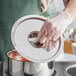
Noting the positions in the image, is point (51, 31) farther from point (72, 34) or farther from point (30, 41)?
point (72, 34)

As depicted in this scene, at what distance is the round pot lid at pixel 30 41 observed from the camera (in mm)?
817

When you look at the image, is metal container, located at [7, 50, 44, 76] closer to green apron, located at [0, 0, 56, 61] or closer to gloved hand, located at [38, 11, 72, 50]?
gloved hand, located at [38, 11, 72, 50]

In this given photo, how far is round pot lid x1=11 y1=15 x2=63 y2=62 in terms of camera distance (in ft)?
2.68

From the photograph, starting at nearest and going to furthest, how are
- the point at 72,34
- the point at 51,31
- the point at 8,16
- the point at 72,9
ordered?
the point at 51,31, the point at 72,9, the point at 8,16, the point at 72,34

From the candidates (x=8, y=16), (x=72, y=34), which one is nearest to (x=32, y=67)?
(x=8, y=16)

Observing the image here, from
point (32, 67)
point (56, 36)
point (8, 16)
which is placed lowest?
point (32, 67)

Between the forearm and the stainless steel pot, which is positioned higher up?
the forearm

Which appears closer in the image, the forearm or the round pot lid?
the round pot lid

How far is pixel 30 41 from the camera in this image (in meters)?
0.83

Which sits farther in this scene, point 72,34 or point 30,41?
point 72,34

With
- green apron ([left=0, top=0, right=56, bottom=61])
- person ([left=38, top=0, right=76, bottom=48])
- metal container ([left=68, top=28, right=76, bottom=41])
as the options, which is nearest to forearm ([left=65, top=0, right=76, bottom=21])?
person ([left=38, top=0, right=76, bottom=48])

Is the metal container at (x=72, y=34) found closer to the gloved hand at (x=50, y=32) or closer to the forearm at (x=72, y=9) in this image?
the forearm at (x=72, y=9)

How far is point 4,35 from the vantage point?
115 cm

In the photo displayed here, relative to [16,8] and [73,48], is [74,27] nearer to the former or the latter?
[73,48]
